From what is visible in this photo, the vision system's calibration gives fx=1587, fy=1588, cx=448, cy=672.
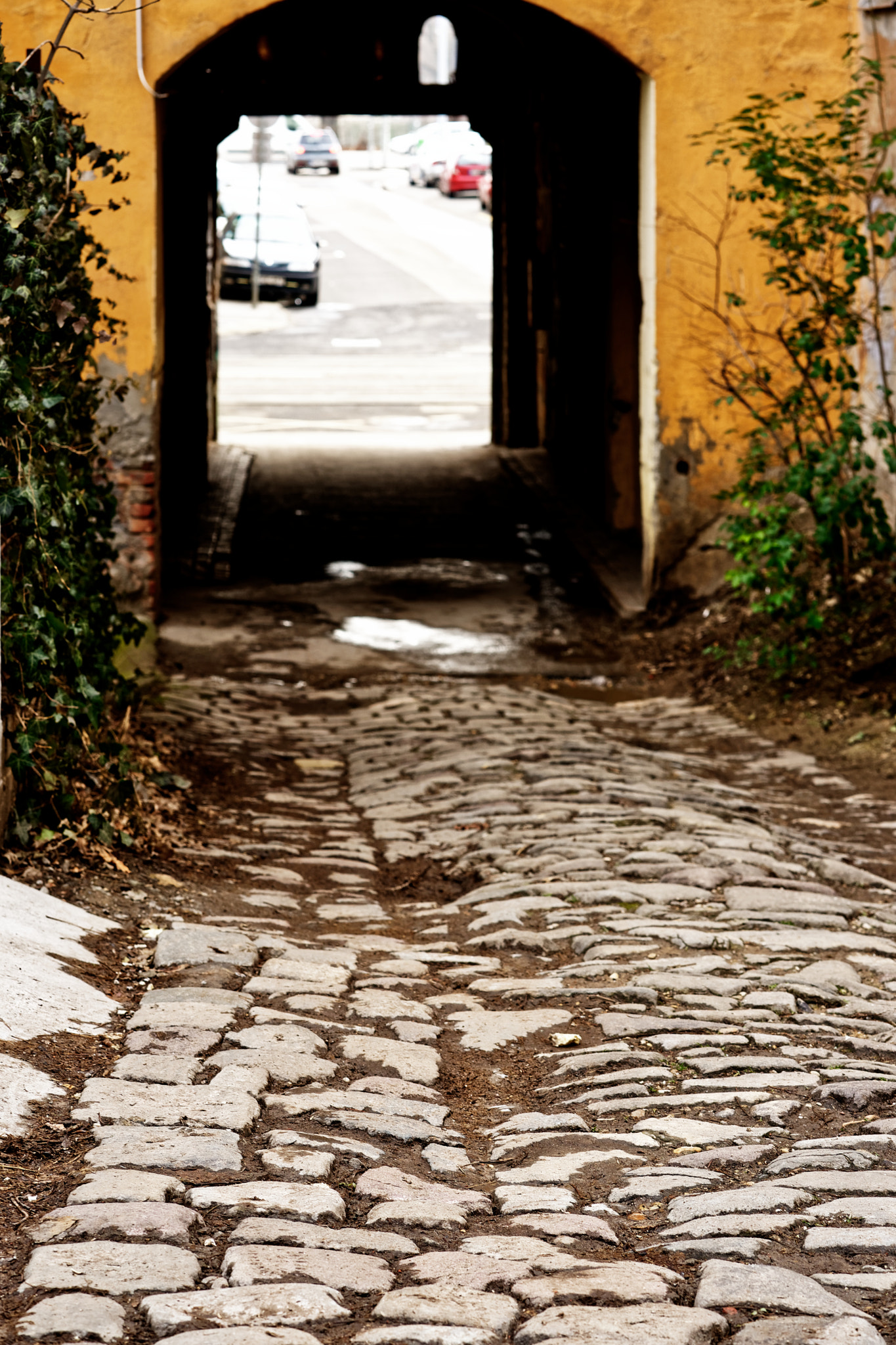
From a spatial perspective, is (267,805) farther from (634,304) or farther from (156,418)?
(634,304)

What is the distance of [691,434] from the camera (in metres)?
9.57

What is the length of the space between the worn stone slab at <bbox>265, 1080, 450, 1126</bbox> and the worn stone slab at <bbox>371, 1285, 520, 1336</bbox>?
83 centimetres

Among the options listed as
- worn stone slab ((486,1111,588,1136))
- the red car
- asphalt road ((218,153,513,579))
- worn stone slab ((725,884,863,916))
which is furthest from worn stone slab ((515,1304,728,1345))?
the red car

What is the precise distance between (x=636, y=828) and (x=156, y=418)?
186 inches

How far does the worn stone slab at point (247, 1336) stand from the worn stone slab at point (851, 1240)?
88cm

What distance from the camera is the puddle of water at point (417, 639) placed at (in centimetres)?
957

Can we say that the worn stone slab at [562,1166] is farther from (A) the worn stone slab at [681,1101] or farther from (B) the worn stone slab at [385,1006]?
(B) the worn stone slab at [385,1006]

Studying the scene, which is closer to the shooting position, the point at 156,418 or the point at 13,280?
the point at 13,280

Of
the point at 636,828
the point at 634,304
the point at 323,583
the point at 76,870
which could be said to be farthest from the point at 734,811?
the point at 634,304

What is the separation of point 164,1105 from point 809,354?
605 cm

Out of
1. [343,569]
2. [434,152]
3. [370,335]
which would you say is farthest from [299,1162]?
[434,152]

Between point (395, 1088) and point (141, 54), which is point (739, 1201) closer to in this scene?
point (395, 1088)

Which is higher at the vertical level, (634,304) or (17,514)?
(634,304)

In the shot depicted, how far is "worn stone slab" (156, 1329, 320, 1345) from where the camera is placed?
221cm
